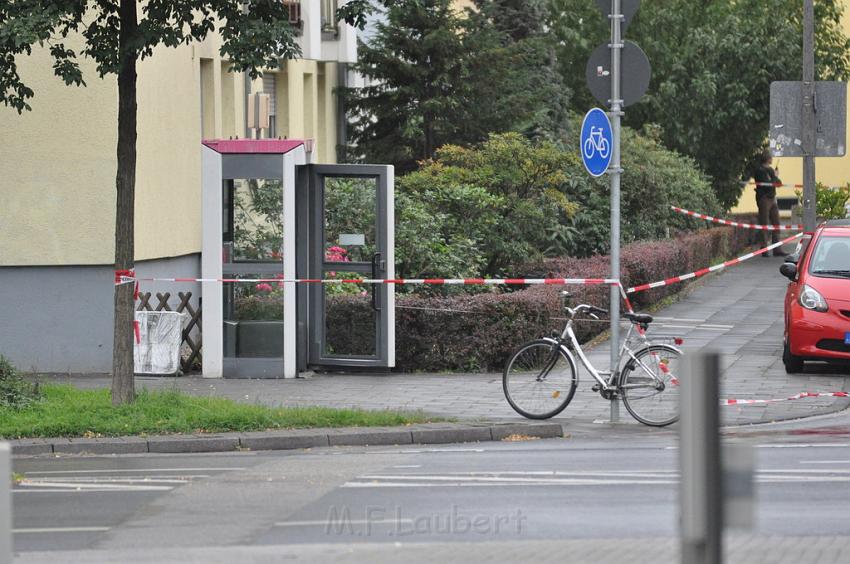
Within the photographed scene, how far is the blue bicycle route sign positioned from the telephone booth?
328 centimetres

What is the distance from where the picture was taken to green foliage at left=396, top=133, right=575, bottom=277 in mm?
19688

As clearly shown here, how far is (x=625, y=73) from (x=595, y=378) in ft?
8.65

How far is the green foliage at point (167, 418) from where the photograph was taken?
12.2m

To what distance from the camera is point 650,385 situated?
13305 millimetres

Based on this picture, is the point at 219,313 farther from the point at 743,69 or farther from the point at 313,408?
the point at 743,69

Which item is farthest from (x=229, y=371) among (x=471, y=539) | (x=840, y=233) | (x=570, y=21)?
(x=570, y=21)

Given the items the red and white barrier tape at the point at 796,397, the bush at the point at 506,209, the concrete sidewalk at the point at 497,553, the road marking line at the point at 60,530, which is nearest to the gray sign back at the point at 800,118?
the bush at the point at 506,209

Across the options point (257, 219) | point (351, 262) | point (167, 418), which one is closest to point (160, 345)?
point (257, 219)

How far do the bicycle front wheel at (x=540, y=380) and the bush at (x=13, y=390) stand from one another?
4.10 meters

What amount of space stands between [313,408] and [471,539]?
5.58 metres

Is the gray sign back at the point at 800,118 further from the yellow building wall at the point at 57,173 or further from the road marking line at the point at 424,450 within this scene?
the road marking line at the point at 424,450

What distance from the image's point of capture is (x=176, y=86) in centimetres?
2094

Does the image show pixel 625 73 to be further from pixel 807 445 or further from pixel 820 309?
pixel 820 309

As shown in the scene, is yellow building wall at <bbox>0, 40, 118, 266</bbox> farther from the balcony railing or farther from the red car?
the balcony railing
